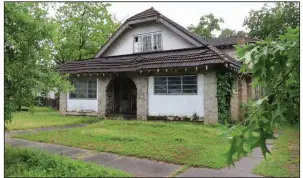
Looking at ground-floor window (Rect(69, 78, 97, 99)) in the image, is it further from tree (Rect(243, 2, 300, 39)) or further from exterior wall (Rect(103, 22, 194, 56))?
tree (Rect(243, 2, 300, 39))

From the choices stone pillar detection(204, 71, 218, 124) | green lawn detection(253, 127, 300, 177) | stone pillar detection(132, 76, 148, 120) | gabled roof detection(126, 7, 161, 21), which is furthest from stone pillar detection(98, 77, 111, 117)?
green lawn detection(253, 127, 300, 177)

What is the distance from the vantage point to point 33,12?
21.9ft

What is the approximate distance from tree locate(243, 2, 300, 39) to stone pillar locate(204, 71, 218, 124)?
20363 millimetres

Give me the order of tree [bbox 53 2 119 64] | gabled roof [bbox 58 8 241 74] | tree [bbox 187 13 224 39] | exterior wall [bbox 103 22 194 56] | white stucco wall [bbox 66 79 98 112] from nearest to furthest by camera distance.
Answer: gabled roof [bbox 58 8 241 74]
exterior wall [bbox 103 22 194 56]
white stucco wall [bbox 66 79 98 112]
tree [bbox 53 2 119 64]
tree [bbox 187 13 224 39]

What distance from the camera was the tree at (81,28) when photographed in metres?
27.9

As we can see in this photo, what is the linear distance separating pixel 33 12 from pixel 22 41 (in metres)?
0.88

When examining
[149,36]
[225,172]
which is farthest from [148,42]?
[225,172]

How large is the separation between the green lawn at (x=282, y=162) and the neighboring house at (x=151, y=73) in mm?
5205

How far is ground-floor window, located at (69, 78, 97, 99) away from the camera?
19.2 meters

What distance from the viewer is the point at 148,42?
19203mm

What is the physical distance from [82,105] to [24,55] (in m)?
13.2

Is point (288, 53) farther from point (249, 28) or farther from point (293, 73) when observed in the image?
point (249, 28)

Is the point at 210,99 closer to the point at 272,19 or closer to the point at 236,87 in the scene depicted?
the point at 236,87

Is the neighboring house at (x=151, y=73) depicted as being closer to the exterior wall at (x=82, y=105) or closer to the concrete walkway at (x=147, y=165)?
the exterior wall at (x=82, y=105)
